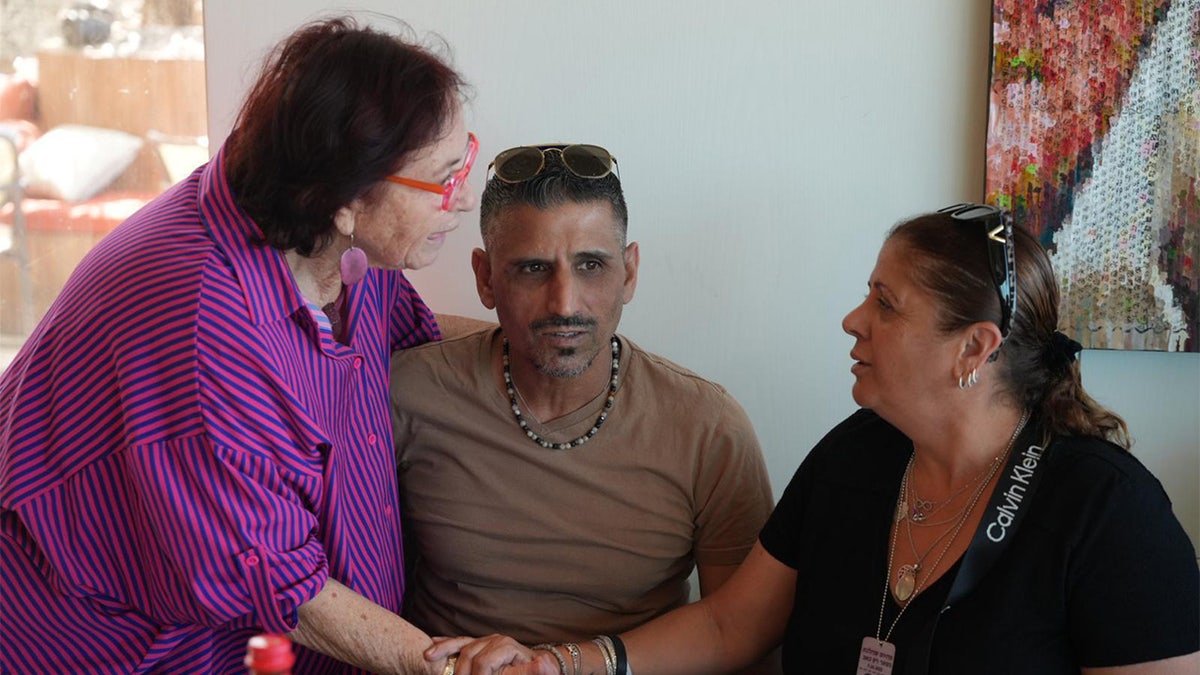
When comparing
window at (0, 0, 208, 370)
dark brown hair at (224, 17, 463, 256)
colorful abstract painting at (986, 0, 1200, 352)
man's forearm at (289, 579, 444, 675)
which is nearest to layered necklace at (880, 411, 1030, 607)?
colorful abstract painting at (986, 0, 1200, 352)

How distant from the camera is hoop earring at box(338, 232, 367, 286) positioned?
1.70 meters

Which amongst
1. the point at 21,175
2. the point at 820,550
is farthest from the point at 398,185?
the point at 21,175

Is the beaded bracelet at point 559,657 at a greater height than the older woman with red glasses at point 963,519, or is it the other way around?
the older woman with red glasses at point 963,519

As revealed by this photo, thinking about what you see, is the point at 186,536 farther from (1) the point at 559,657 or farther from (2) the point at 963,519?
(2) the point at 963,519

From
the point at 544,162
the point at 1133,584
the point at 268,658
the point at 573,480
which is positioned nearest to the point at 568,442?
the point at 573,480

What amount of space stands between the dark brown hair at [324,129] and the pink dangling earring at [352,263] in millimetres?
60

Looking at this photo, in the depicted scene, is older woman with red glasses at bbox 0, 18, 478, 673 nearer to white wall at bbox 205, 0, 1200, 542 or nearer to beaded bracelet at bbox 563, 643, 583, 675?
beaded bracelet at bbox 563, 643, 583, 675

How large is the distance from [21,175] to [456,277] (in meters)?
0.96

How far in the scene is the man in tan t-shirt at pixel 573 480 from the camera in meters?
1.99

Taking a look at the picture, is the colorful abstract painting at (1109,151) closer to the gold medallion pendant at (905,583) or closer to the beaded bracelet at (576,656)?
the gold medallion pendant at (905,583)

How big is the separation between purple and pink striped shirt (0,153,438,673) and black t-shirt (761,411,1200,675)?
2.57ft

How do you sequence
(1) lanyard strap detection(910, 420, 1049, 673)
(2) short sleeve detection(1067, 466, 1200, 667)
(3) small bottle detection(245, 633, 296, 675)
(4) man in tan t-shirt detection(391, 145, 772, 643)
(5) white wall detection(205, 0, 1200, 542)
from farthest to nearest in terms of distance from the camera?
(5) white wall detection(205, 0, 1200, 542) → (4) man in tan t-shirt detection(391, 145, 772, 643) → (1) lanyard strap detection(910, 420, 1049, 673) → (2) short sleeve detection(1067, 466, 1200, 667) → (3) small bottle detection(245, 633, 296, 675)

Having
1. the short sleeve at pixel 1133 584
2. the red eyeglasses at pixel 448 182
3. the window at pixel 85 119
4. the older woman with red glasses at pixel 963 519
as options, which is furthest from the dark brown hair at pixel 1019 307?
the window at pixel 85 119

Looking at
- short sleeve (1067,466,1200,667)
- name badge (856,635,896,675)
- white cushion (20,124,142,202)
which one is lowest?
name badge (856,635,896,675)
